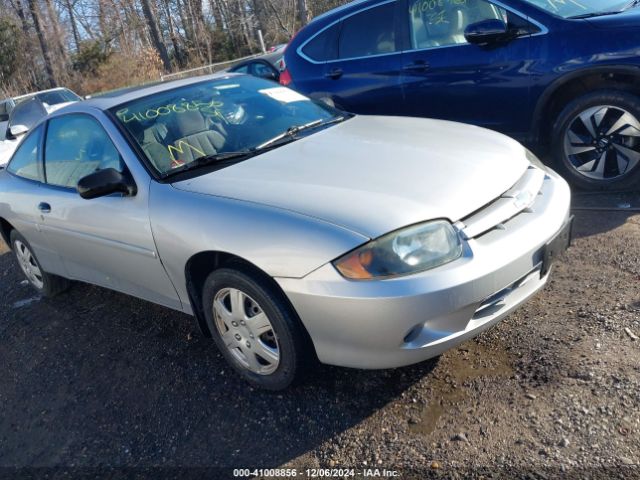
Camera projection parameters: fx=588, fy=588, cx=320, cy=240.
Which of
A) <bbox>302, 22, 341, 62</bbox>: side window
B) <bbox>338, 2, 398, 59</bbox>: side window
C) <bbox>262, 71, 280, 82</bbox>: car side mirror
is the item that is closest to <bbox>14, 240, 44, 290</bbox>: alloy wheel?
<bbox>302, 22, 341, 62</bbox>: side window

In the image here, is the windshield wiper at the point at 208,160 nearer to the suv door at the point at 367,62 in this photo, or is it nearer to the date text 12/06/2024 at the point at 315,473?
the date text 12/06/2024 at the point at 315,473

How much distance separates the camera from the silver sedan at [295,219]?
2404mm

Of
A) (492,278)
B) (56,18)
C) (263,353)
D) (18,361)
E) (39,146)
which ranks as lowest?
(18,361)

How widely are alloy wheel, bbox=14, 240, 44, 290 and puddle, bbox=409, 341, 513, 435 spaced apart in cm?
339

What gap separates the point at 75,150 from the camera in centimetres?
384

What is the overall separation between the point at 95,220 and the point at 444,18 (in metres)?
3.42

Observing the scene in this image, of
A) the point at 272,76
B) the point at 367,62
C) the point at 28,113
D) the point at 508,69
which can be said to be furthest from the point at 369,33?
the point at 28,113

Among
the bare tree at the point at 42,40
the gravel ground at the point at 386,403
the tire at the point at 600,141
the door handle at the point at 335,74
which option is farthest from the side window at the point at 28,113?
the bare tree at the point at 42,40

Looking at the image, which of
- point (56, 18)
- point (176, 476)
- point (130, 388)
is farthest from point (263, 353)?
point (56, 18)

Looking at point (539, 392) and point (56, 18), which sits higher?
point (56, 18)

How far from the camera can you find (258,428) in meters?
2.75

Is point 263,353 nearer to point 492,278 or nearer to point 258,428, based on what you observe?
point 258,428

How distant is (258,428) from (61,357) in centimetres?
173

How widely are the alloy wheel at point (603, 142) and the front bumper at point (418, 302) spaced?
2075 mm
